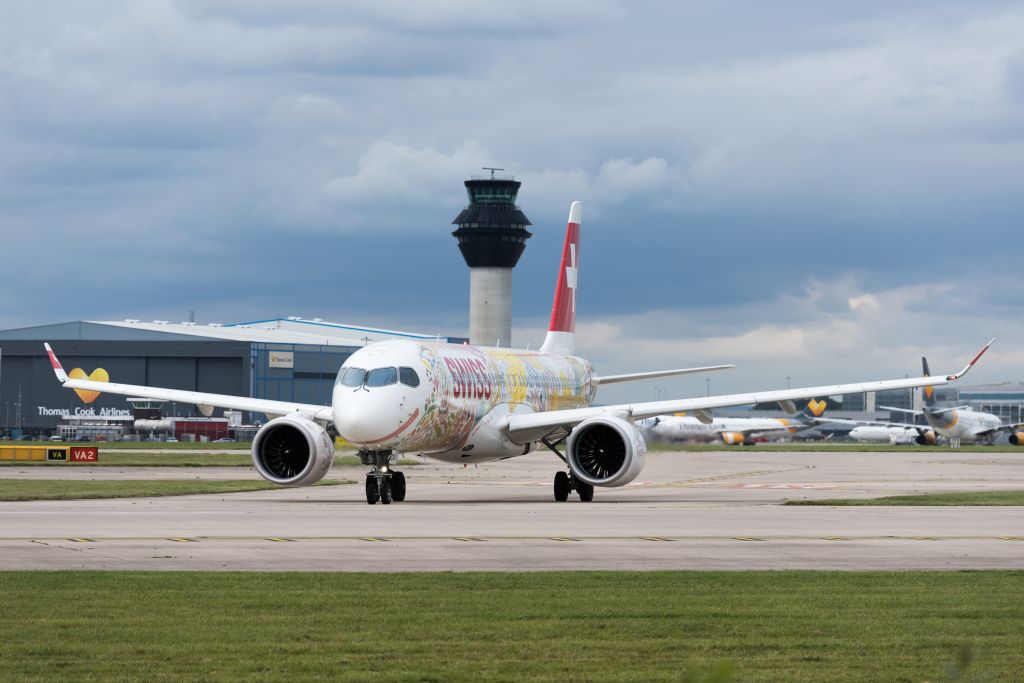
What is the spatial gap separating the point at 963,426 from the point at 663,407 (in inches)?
3777

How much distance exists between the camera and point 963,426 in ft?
427

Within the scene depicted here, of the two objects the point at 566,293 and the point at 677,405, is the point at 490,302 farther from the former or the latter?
the point at 677,405

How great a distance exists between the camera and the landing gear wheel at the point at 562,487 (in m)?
38.9

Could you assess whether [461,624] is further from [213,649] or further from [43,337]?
[43,337]

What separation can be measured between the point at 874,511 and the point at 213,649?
21.8 metres

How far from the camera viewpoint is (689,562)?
20047 mm

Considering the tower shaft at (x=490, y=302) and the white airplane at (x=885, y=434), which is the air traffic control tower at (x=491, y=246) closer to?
the tower shaft at (x=490, y=302)

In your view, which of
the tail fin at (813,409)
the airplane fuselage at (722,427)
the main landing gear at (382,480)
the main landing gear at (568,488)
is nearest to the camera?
the main landing gear at (382,480)

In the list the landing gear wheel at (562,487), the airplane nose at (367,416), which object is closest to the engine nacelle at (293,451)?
the airplane nose at (367,416)

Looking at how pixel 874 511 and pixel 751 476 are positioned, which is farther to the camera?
pixel 751 476

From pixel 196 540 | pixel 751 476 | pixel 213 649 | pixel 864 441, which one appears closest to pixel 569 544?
pixel 196 540

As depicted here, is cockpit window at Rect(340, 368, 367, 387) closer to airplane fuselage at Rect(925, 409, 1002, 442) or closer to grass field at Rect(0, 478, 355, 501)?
grass field at Rect(0, 478, 355, 501)

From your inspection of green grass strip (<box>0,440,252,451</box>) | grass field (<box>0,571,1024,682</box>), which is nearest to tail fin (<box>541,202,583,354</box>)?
grass field (<box>0,571,1024,682</box>)

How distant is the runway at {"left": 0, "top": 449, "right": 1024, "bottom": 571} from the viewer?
66.0 feet
